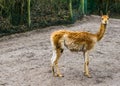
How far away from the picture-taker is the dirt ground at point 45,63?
762cm

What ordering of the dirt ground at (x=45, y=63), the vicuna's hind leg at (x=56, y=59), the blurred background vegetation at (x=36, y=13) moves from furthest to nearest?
the blurred background vegetation at (x=36, y=13) → the vicuna's hind leg at (x=56, y=59) → the dirt ground at (x=45, y=63)

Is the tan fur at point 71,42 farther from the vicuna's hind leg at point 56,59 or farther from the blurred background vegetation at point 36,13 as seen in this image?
the blurred background vegetation at point 36,13

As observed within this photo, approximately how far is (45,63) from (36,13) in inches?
151

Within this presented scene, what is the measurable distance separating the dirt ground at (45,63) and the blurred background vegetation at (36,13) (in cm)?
33

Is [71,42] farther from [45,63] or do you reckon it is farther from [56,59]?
[45,63]

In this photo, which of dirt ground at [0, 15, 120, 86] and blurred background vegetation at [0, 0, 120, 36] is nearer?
dirt ground at [0, 15, 120, 86]

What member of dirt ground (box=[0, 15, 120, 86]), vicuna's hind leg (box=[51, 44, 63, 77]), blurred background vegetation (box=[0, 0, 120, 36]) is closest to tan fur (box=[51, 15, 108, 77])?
vicuna's hind leg (box=[51, 44, 63, 77])

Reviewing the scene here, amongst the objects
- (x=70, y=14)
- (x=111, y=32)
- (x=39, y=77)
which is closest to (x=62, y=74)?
(x=39, y=77)

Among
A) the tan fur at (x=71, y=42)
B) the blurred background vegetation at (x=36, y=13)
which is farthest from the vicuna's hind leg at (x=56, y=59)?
the blurred background vegetation at (x=36, y=13)

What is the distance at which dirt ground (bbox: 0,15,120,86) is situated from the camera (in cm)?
762

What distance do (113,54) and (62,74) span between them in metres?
2.00

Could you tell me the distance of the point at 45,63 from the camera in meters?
8.72

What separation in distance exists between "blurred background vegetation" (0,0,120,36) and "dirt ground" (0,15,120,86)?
1.09ft

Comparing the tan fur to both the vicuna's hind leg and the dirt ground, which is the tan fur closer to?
the vicuna's hind leg
